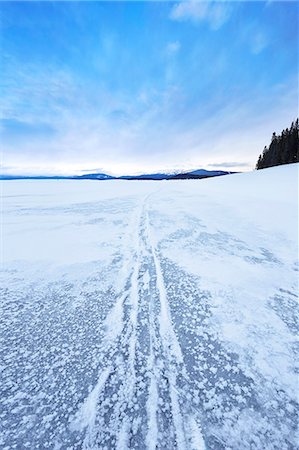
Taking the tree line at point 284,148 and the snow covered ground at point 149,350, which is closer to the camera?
the snow covered ground at point 149,350

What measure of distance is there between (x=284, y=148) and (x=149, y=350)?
59847mm

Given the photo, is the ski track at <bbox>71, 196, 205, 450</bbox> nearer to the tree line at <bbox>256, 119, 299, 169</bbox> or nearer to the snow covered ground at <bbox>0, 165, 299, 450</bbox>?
the snow covered ground at <bbox>0, 165, 299, 450</bbox>

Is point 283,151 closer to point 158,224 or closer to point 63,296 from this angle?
point 158,224

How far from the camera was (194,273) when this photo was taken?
3.70m

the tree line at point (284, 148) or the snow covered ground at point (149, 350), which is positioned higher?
the tree line at point (284, 148)

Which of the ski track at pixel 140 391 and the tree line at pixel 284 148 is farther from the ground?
the tree line at pixel 284 148

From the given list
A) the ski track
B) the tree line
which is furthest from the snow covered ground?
the tree line

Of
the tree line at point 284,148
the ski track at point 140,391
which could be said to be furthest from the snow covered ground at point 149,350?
the tree line at point 284,148

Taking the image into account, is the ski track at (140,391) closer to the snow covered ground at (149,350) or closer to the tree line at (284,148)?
the snow covered ground at (149,350)

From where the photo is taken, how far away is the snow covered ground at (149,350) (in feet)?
4.84

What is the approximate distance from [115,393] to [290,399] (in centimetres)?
129

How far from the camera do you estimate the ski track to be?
1.42 m

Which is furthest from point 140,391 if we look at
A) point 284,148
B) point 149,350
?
point 284,148

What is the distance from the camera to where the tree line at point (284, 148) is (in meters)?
48.3
